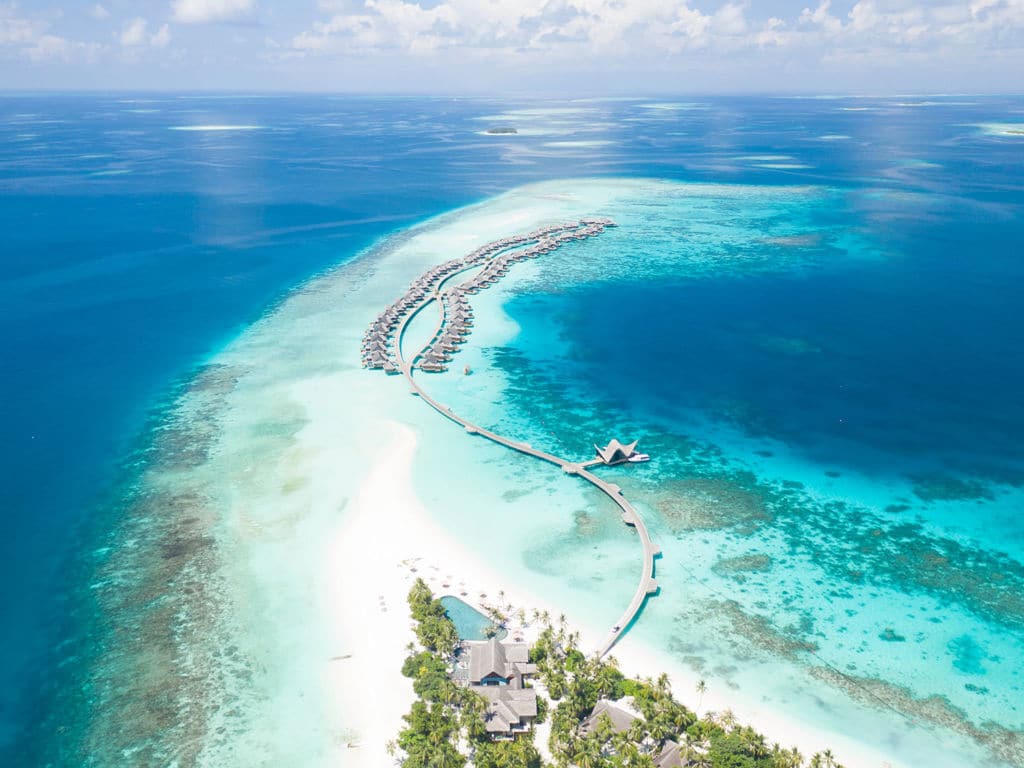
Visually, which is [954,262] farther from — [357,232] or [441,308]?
[357,232]

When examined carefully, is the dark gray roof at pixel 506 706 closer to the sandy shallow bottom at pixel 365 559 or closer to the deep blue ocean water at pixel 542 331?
the sandy shallow bottom at pixel 365 559

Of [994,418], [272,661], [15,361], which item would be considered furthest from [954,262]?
[15,361]

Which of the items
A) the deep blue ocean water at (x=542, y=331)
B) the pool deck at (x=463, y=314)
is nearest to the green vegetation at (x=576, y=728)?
the pool deck at (x=463, y=314)

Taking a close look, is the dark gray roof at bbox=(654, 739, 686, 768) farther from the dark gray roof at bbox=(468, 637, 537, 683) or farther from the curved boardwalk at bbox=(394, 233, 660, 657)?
the dark gray roof at bbox=(468, 637, 537, 683)

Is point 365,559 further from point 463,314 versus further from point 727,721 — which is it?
point 463,314

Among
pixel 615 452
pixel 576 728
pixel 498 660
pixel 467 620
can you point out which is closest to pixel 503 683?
pixel 498 660
